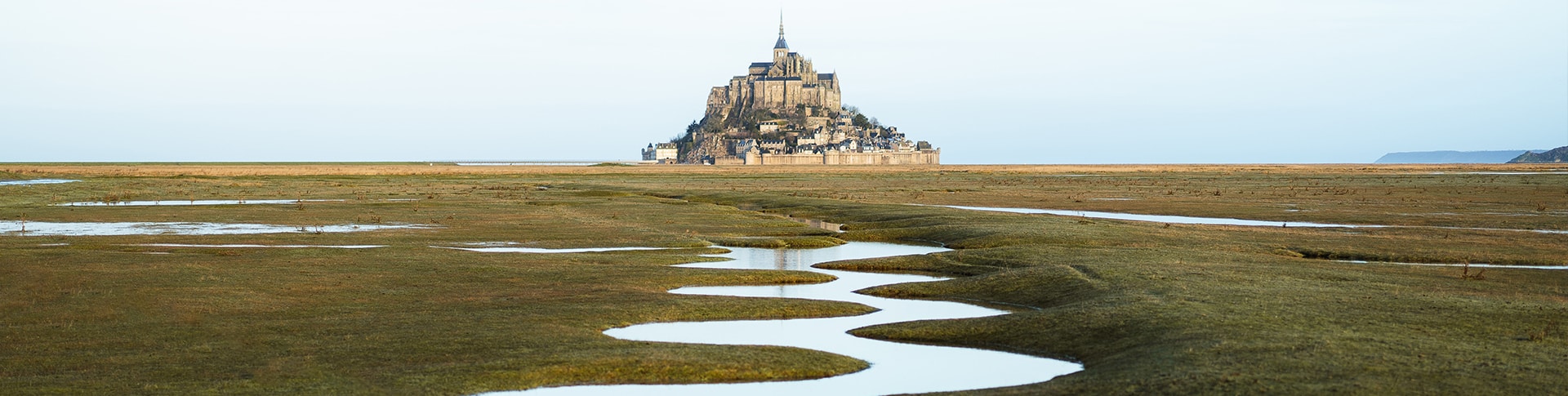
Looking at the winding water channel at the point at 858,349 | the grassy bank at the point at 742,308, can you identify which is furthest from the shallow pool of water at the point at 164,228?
the winding water channel at the point at 858,349

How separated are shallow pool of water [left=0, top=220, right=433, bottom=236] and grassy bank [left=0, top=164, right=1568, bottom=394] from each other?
1.81m

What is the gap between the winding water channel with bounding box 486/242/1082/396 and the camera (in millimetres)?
13594

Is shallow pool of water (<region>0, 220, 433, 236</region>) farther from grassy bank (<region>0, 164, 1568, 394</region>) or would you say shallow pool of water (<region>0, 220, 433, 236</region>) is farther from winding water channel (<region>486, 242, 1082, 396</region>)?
winding water channel (<region>486, 242, 1082, 396</region>)

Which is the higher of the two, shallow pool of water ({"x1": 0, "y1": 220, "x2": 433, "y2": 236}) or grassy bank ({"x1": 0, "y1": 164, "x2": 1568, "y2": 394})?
grassy bank ({"x1": 0, "y1": 164, "x2": 1568, "y2": 394})

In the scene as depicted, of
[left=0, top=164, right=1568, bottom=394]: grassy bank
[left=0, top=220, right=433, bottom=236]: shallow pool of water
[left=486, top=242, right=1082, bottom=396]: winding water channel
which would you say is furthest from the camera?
[left=0, top=220, right=433, bottom=236]: shallow pool of water

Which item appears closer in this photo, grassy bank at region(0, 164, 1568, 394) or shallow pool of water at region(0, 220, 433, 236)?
grassy bank at region(0, 164, 1568, 394)

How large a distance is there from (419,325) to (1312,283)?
14331 mm

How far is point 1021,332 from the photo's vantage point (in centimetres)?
1709

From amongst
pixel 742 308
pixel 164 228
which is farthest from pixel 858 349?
pixel 164 228

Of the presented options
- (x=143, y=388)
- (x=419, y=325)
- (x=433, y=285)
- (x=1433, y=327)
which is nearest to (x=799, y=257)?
(x=433, y=285)

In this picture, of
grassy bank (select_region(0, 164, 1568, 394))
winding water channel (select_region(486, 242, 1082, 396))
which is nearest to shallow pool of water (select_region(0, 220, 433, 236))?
grassy bank (select_region(0, 164, 1568, 394))

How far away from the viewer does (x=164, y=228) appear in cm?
3797

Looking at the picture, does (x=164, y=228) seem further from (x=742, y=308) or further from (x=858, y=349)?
(x=858, y=349)

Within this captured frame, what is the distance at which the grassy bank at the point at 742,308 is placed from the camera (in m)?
13.1
